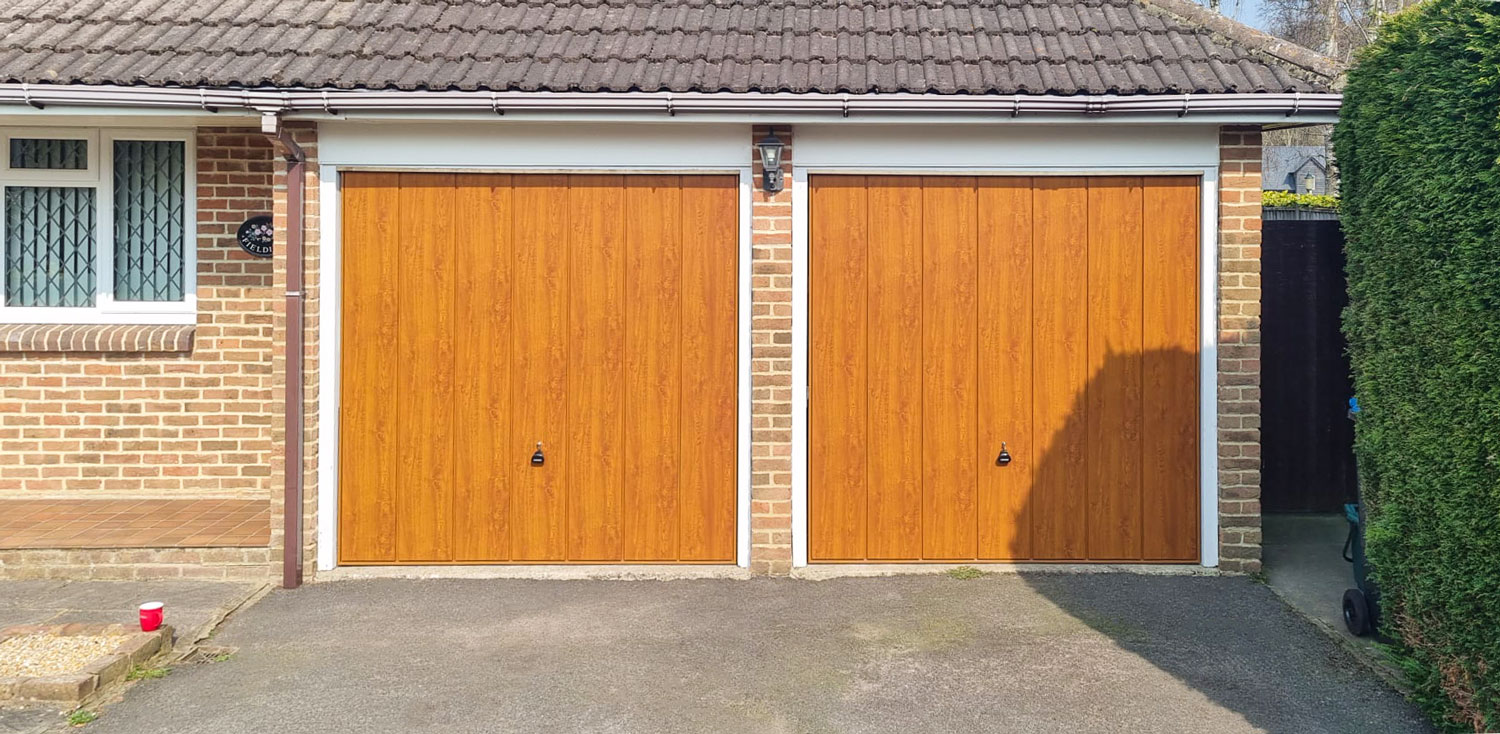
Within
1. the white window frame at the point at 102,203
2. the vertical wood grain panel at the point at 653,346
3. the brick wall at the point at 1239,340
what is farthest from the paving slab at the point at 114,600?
the brick wall at the point at 1239,340

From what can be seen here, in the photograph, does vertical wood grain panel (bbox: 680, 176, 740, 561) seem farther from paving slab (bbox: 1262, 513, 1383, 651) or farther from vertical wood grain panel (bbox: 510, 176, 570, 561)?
paving slab (bbox: 1262, 513, 1383, 651)

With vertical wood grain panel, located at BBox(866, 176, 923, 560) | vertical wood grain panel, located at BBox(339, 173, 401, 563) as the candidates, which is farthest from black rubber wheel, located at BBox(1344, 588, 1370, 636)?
vertical wood grain panel, located at BBox(339, 173, 401, 563)

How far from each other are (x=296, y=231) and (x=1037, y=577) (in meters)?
4.59

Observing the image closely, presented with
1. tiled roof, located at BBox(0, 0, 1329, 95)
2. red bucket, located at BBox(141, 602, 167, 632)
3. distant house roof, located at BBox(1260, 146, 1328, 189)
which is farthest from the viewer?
distant house roof, located at BBox(1260, 146, 1328, 189)

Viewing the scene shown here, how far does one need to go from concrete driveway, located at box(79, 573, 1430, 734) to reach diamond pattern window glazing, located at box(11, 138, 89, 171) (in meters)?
3.64

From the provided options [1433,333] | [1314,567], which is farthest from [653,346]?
[1314,567]

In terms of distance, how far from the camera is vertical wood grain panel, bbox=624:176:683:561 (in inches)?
218

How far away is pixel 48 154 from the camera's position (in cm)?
659

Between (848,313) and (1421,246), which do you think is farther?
(848,313)

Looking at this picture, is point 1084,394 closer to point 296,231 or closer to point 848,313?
point 848,313

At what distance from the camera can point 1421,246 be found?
352 cm

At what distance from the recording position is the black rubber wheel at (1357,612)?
14.7 feet

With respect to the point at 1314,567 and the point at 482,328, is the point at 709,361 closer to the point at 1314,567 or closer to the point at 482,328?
the point at 482,328

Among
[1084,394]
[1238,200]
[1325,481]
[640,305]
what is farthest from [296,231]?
[1325,481]
